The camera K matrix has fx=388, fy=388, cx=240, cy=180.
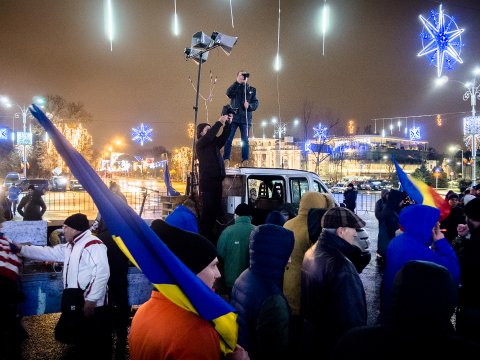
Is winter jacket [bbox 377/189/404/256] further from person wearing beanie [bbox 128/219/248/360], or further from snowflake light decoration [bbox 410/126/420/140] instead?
snowflake light decoration [bbox 410/126/420/140]

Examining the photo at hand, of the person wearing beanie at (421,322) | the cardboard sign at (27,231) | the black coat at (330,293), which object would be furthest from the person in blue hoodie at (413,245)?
A: the cardboard sign at (27,231)

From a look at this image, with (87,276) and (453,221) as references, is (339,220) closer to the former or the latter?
(87,276)

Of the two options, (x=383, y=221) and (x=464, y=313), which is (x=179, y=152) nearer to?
(x=383, y=221)

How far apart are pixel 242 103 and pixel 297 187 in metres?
2.31

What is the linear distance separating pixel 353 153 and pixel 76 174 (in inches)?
3002

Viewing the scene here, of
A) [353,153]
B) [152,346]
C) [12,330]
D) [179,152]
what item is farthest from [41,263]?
[353,153]

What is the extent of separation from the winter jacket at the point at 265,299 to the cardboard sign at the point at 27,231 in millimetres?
3792

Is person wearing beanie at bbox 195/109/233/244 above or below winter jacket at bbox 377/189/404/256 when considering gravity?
above

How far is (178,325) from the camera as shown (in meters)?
1.80

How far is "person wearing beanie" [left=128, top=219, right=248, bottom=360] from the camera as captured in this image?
1756 mm

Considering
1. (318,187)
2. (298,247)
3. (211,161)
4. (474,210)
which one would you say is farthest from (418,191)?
(211,161)

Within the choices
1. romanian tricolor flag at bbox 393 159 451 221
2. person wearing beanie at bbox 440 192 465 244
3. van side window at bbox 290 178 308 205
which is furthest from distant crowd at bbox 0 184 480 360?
van side window at bbox 290 178 308 205

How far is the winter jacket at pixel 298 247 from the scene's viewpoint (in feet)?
14.1

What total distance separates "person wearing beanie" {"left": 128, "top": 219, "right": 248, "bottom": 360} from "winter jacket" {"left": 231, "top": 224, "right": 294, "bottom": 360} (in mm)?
840
